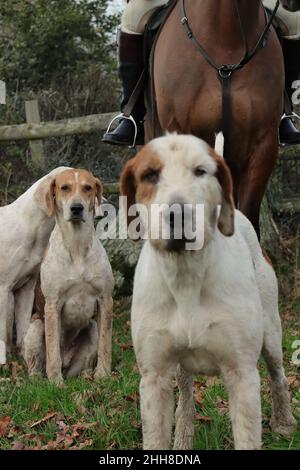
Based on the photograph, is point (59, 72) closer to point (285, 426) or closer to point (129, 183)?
point (285, 426)

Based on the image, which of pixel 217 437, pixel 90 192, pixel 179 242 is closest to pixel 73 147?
pixel 90 192

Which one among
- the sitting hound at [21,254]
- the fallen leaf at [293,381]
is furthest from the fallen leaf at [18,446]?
the sitting hound at [21,254]

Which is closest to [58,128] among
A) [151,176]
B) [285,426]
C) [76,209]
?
[76,209]

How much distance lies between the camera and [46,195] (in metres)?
6.75

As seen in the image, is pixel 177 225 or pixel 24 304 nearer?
pixel 177 225

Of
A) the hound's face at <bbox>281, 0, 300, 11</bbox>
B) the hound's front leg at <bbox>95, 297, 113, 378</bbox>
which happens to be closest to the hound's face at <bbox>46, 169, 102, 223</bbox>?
the hound's front leg at <bbox>95, 297, 113, 378</bbox>

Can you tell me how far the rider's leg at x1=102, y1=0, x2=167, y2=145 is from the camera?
5734 mm

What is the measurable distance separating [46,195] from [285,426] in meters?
3.19

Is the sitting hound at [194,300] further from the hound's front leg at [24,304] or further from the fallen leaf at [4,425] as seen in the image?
the hound's front leg at [24,304]

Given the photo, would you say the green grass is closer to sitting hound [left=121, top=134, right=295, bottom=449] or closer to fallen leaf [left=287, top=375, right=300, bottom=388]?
fallen leaf [left=287, top=375, right=300, bottom=388]

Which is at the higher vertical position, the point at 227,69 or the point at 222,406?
the point at 227,69

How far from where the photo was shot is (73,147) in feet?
36.6

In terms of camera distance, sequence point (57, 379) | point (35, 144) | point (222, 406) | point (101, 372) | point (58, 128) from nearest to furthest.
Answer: point (222, 406) < point (57, 379) < point (101, 372) < point (58, 128) < point (35, 144)
